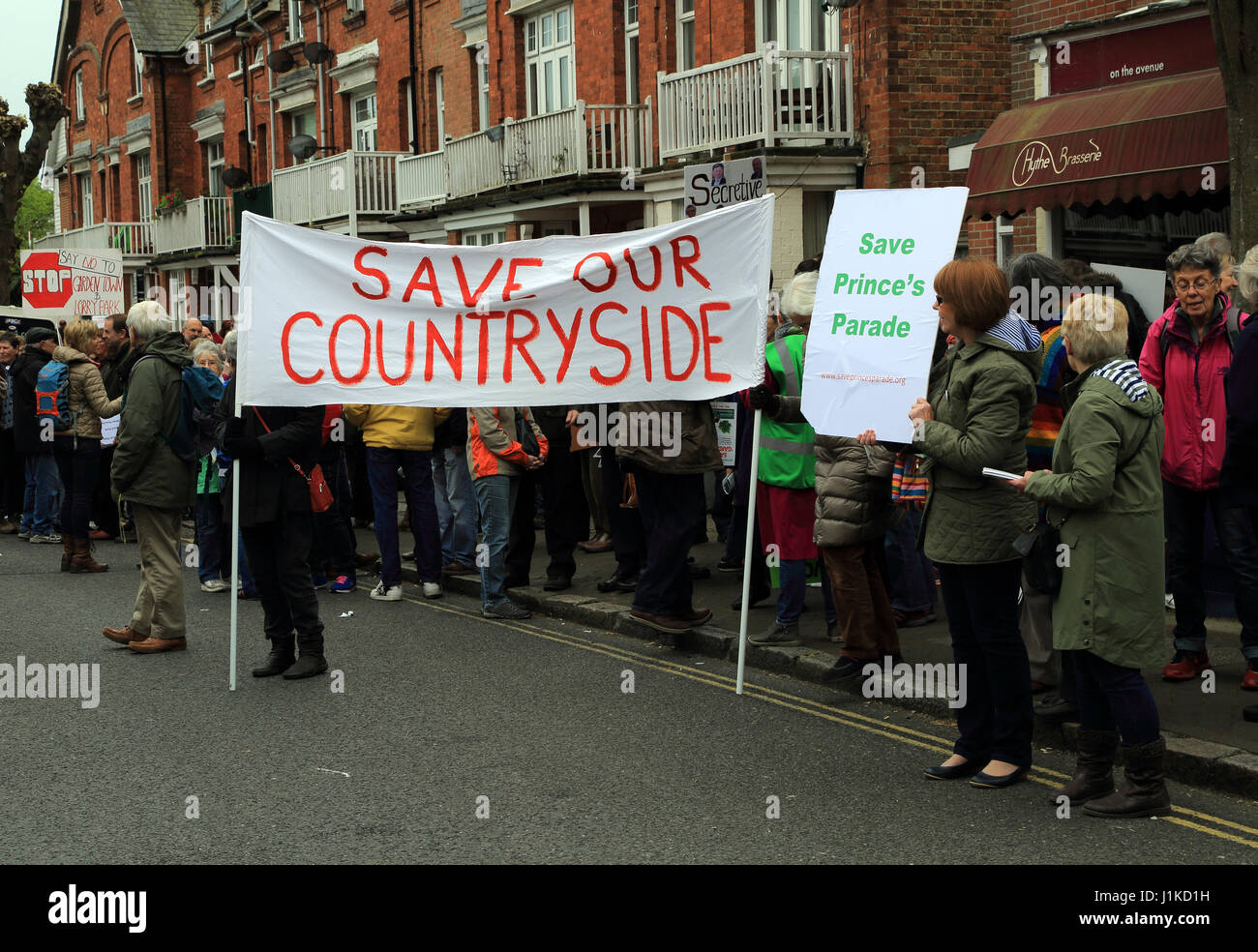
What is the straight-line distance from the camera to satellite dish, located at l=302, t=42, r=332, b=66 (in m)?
30.5

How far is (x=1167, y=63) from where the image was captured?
40.5 feet

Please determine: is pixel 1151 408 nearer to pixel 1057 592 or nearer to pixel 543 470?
pixel 1057 592

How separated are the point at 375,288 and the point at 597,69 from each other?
15197mm

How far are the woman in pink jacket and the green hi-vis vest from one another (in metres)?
1.74

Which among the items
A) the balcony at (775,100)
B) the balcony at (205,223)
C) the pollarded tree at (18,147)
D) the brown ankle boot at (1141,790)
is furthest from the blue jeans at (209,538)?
the balcony at (205,223)

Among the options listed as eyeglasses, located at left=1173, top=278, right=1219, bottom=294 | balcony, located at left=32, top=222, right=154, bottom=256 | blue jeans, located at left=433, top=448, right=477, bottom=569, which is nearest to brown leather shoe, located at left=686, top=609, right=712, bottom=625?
blue jeans, located at left=433, top=448, right=477, bottom=569

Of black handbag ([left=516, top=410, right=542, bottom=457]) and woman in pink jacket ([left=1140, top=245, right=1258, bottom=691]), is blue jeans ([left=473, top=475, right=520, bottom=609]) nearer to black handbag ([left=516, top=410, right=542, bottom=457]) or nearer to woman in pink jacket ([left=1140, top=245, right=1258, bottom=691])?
black handbag ([left=516, top=410, right=542, bottom=457])

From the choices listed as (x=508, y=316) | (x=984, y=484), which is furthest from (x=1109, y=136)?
(x=984, y=484)

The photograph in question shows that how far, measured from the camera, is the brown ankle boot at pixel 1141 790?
5371 millimetres

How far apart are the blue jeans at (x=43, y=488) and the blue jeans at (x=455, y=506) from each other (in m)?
5.33

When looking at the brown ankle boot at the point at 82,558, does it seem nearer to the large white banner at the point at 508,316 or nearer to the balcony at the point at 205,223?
the large white banner at the point at 508,316

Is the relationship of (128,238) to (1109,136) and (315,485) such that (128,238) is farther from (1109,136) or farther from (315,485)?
(315,485)

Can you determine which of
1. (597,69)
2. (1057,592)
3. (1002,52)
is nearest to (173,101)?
(597,69)

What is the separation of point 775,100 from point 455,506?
801cm
